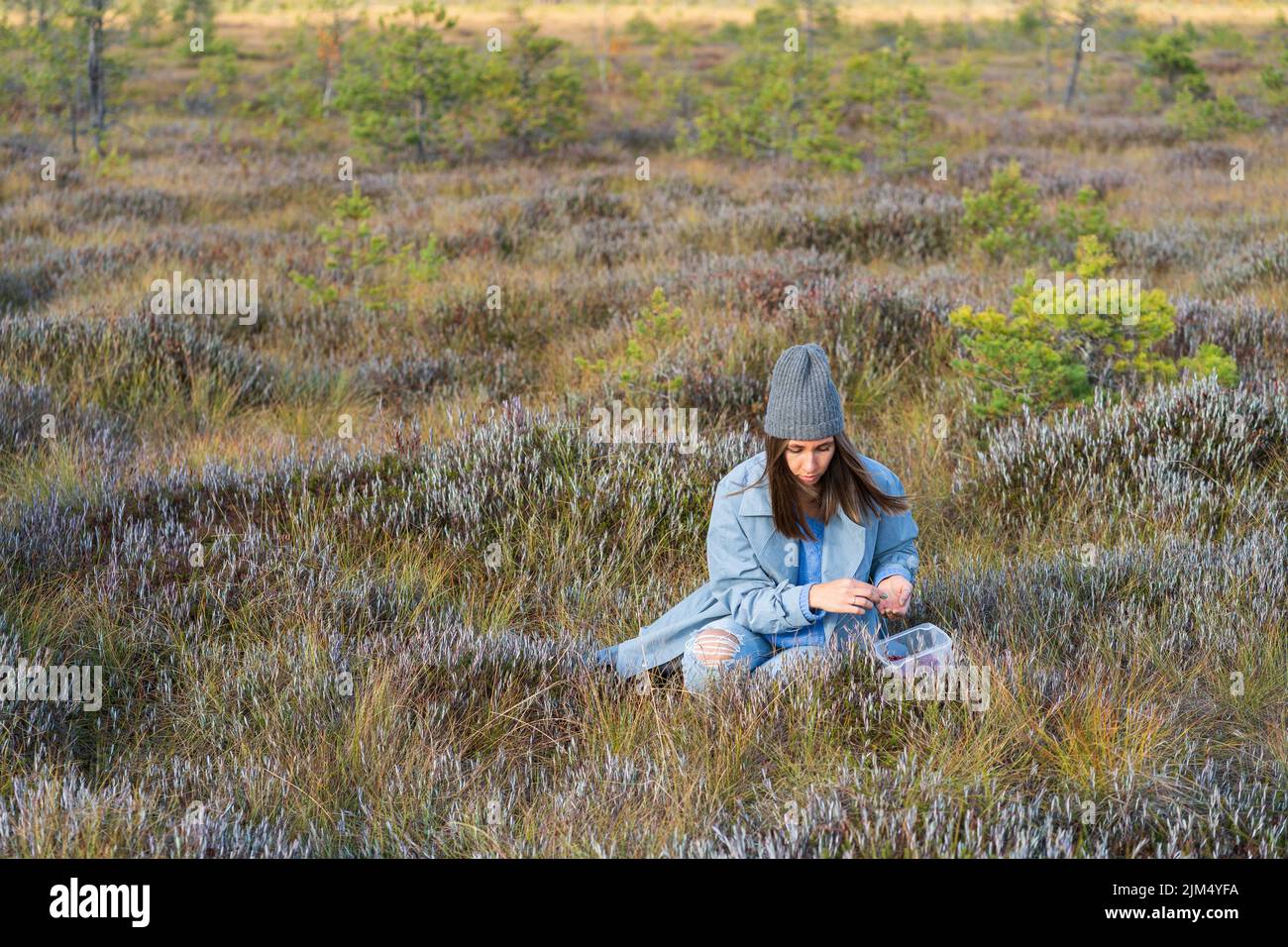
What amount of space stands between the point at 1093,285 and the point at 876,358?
1.31m

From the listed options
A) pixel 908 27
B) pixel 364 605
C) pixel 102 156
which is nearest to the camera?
pixel 364 605

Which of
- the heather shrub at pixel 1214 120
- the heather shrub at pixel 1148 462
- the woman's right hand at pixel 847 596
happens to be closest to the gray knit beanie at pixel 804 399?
the woman's right hand at pixel 847 596

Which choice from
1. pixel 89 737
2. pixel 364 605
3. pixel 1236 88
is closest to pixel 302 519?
pixel 364 605

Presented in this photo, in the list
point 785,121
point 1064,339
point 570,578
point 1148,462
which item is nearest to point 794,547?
point 570,578

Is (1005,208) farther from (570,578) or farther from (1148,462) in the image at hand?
(570,578)

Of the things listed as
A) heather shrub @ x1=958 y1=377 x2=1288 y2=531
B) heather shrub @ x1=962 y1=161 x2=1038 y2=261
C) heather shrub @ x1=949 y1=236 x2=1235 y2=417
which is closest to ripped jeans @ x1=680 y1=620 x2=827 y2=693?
heather shrub @ x1=958 y1=377 x2=1288 y2=531

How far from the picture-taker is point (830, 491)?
10.0ft

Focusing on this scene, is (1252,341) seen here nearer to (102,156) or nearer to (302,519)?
(302,519)

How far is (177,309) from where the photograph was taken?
23.0ft

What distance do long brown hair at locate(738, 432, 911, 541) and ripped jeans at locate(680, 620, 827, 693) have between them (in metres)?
0.31

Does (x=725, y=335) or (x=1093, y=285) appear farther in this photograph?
(x=725, y=335)

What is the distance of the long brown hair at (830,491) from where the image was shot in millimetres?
3021

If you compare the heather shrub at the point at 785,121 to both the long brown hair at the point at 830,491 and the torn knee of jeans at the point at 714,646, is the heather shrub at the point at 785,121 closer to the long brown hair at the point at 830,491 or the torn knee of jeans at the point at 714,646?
the long brown hair at the point at 830,491

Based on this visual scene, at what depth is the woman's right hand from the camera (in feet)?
9.15
